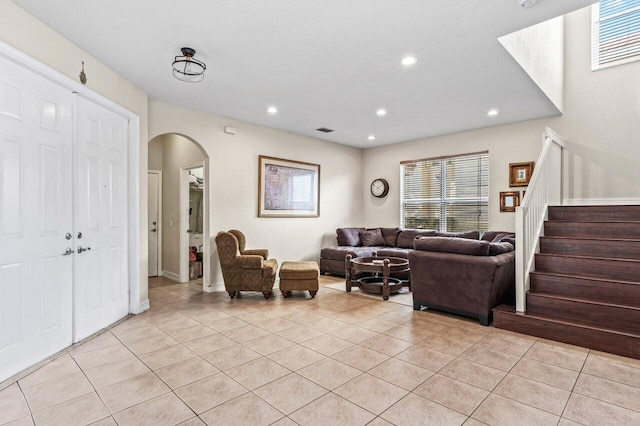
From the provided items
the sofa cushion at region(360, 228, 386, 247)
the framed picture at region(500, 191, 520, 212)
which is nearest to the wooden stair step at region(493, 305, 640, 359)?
the framed picture at region(500, 191, 520, 212)

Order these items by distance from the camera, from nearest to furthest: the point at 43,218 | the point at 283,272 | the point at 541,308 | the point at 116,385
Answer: the point at 116,385
the point at 43,218
the point at 541,308
the point at 283,272

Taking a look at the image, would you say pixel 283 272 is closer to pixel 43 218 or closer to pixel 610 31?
pixel 43 218

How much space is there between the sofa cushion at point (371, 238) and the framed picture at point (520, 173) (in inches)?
102

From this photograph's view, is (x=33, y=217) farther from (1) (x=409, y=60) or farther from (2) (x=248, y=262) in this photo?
(1) (x=409, y=60)

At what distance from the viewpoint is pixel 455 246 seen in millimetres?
3797

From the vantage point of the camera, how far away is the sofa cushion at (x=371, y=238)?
6.96m

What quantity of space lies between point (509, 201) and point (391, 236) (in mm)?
2267

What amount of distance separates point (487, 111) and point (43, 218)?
5.47 metres

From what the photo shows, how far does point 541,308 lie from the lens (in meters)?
3.45

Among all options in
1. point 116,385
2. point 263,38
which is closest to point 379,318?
point 116,385

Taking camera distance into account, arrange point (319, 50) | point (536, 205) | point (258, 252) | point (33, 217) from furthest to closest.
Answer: point (258, 252)
point (536, 205)
point (319, 50)
point (33, 217)

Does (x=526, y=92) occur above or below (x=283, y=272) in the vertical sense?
above

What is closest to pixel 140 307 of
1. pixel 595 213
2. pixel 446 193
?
pixel 446 193

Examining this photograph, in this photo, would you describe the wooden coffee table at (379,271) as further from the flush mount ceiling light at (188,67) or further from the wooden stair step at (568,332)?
the flush mount ceiling light at (188,67)
